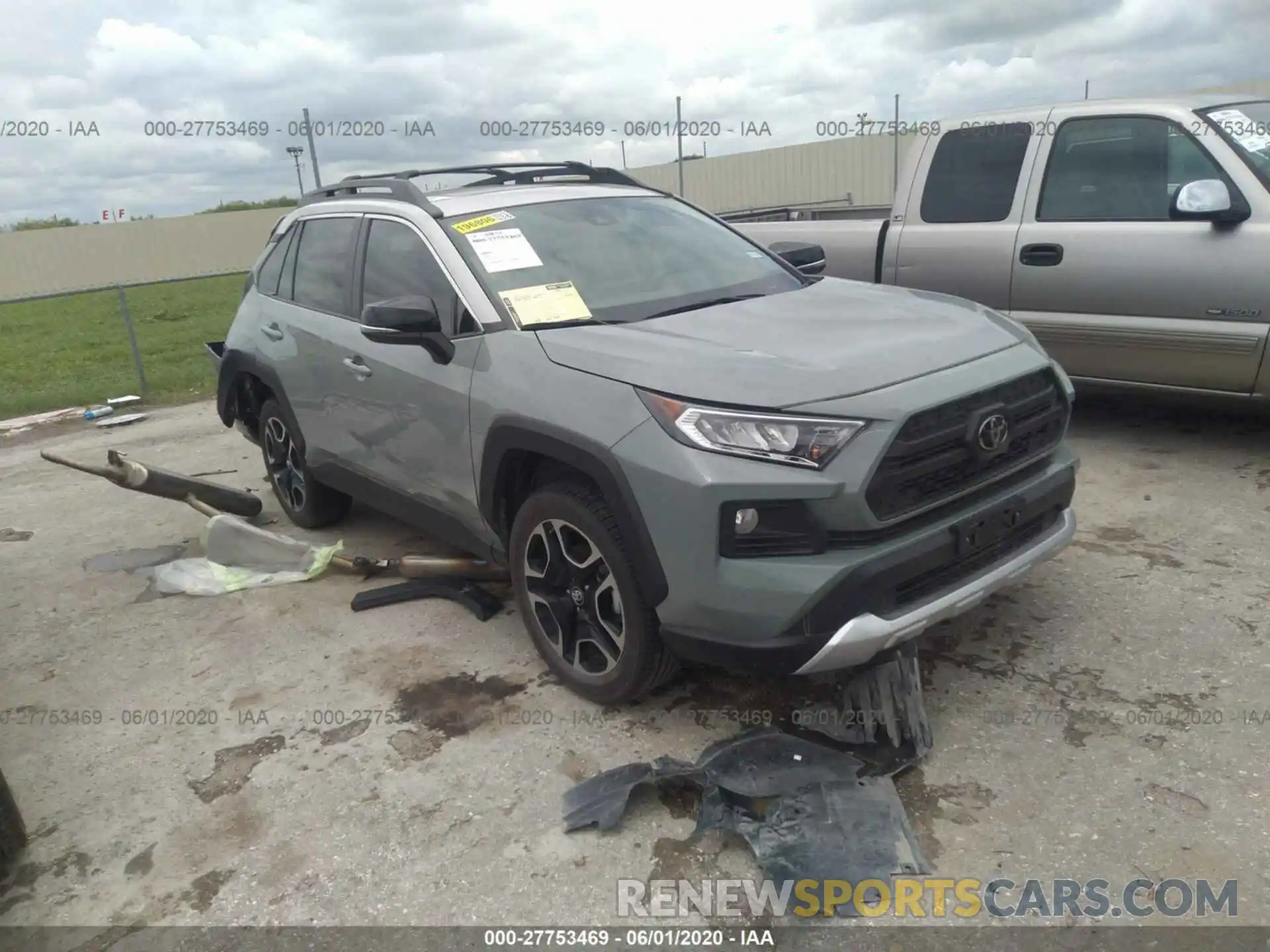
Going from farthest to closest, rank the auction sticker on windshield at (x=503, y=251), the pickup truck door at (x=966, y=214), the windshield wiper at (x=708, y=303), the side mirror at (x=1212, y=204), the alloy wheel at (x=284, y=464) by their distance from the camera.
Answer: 1. the pickup truck door at (x=966, y=214)
2. the alloy wheel at (x=284, y=464)
3. the side mirror at (x=1212, y=204)
4. the auction sticker on windshield at (x=503, y=251)
5. the windshield wiper at (x=708, y=303)

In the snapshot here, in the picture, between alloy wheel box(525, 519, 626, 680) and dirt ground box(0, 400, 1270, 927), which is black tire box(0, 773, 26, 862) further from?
alloy wheel box(525, 519, 626, 680)

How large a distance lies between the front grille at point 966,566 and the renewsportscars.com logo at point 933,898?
2.54ft

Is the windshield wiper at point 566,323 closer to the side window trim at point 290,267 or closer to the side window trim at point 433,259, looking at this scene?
the side window trim at point 433,259

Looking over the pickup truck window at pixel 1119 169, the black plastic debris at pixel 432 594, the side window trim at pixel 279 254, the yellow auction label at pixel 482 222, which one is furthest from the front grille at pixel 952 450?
the side window trim at pixel 279 254

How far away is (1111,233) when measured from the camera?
520 cm

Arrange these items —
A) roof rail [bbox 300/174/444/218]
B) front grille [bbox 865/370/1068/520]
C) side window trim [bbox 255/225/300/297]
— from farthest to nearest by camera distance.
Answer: side window trim [bbox 255/225/300/297] → roof rail [bbox 300/174/444/218] → front grille [bbox 865/370/1068/520]

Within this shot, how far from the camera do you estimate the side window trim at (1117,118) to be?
4.85 meters

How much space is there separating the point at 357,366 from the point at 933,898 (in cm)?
307

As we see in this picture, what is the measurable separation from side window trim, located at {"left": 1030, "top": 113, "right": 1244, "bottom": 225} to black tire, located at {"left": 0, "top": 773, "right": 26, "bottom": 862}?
5520mm

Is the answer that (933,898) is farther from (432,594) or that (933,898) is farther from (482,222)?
(482,222)

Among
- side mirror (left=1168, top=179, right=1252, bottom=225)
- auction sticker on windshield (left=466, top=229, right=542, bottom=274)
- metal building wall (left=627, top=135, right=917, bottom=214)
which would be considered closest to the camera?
auction sticker on windshield (left=466, top=229, right=542, bottom=274)

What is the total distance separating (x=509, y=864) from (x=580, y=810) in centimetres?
26

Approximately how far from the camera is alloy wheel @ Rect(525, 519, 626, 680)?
3.19 meters

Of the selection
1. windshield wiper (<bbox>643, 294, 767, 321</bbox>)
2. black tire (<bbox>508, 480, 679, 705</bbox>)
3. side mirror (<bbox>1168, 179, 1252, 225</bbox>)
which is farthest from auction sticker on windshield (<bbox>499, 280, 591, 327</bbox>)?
side mirror (<bbox>1168, 179, 1252, 225</bbox>)
